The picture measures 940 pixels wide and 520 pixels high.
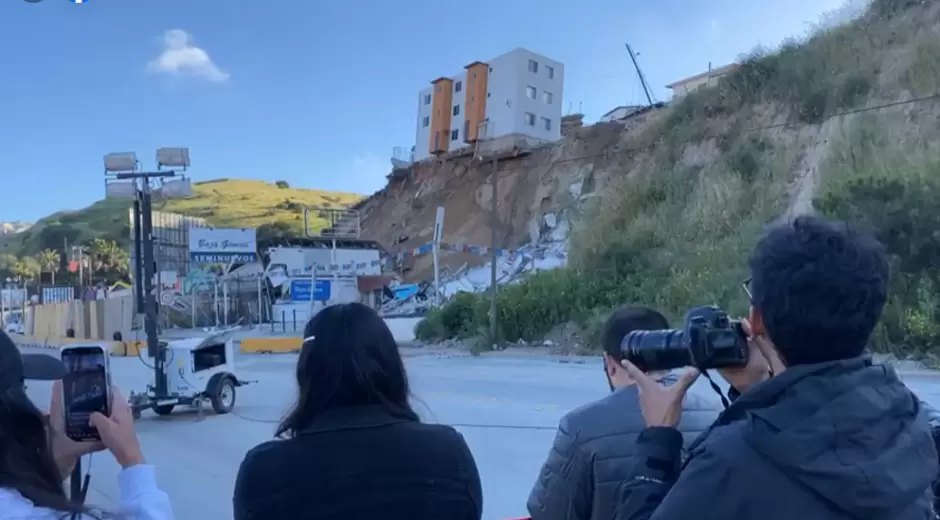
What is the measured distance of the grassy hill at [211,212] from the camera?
115m

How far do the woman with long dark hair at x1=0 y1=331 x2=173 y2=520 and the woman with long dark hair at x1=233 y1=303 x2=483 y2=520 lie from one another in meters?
0.26

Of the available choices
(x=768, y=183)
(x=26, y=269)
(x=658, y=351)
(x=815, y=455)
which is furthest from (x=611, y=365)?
(x=26, y=269)

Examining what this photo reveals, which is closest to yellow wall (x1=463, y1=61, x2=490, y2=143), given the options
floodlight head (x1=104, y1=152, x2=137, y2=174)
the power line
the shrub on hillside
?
the power line

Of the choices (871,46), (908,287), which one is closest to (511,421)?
(908,287)

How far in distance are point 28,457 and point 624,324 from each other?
180cm

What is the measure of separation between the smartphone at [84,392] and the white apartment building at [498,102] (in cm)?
6308

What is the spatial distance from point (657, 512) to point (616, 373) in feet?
4.01

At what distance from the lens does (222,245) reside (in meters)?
45.8

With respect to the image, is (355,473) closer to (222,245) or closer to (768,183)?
(768,183)

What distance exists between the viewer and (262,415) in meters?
13.6

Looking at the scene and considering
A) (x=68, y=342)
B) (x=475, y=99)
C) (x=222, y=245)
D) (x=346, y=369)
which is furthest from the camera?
(x=475, y=99)

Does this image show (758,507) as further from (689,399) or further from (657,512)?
(689,399)

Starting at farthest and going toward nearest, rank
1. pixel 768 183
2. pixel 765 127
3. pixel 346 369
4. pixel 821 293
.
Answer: pixel 765 127 < pixel 768 183 < pixel 346 369 < pixel 821 293

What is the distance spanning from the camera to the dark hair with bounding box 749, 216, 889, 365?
1.71 m
